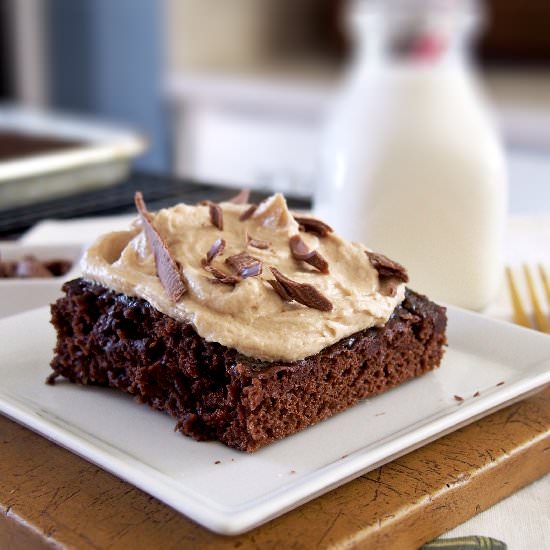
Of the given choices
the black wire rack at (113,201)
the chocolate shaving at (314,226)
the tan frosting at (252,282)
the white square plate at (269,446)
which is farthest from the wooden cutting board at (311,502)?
the black wire rack at (113,201)

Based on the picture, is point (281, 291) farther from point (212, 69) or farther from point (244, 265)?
point (212, 69)

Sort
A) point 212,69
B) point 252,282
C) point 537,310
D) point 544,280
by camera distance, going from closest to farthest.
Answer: point 252,282 → point 537,310 → point 544,280 → point 212,69

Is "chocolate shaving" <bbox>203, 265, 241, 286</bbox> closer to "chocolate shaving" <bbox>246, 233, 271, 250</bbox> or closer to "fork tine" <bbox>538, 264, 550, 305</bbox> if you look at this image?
"chocolate shaving" <bbox>246, 233, 271, 250</bbox>

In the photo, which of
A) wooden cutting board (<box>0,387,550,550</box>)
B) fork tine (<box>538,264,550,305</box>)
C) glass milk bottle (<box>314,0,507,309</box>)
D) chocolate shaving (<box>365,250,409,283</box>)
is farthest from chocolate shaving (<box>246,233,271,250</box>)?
fork tine (<box>538,264,550,305</box>)

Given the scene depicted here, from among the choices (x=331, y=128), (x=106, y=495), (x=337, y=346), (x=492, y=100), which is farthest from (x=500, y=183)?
(x=492, y=100)

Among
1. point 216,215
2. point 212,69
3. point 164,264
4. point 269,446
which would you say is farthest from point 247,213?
point 212,69

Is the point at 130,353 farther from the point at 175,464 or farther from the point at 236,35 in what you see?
the point at 236,35
